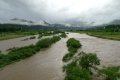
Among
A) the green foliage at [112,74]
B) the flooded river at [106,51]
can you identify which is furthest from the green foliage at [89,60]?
the flooded river at [106,51]

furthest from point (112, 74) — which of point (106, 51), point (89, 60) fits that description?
point (106, 51)

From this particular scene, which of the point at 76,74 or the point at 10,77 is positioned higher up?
the point at 76,74

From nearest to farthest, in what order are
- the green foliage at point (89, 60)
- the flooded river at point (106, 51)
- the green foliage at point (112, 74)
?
1. the green foliage at point (112, 74)
2. the green foliage at point (89, 60)
3. the flooded river at point (106, 51)

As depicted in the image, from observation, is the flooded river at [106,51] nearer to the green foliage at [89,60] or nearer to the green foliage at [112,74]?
the green foliage at [89,60]

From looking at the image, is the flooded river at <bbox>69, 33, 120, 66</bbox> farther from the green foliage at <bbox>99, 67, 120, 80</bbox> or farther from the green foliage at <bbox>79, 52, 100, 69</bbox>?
the green foliage at <bbox>99, 67, 120, 80</bbox>

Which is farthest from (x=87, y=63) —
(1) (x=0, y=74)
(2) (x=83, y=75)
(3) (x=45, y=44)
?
(3) (x=45, y=44)

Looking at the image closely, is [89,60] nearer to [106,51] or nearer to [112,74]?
[112,74]

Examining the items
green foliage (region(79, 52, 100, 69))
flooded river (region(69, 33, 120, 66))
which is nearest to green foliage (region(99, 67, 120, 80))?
green foliage (region(79, 52, 100, 69))

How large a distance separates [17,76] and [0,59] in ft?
26.4

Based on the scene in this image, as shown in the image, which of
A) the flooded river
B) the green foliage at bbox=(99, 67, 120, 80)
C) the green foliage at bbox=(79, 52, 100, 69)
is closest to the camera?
the green foliage at bbox=(99, 67, 120, 80)

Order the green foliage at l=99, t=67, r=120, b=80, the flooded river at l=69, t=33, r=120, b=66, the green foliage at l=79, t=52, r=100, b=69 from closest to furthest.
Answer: the green foliage at l=99, t=67, r=120, b=80, the green foliage at l=79, t=52, r=100, b=69, the flooded river at l=69, t=33, r=120, b=66

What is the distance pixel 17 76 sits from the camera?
18.5 metres

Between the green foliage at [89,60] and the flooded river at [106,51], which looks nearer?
the green foliage at [89,60]

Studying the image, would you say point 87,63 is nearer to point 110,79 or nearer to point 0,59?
point 110,79
